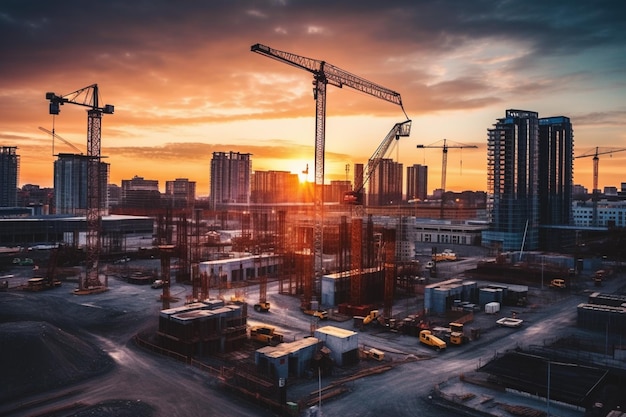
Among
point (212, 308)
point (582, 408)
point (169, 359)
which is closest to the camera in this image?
point (582, 408)

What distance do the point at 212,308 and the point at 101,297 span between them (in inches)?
714

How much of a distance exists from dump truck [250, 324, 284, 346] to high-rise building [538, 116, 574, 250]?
7552cm

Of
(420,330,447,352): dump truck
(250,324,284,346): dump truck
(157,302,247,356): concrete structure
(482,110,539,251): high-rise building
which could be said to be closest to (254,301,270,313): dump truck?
(250,324,284,346): dump truck

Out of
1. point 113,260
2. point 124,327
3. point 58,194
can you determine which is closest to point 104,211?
point 58,194

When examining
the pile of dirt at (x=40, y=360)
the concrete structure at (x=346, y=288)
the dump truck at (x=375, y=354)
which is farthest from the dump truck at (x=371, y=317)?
the pile of dirt at (x=40, y=360)

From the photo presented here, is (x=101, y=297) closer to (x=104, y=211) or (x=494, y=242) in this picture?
(x=494, y=242)

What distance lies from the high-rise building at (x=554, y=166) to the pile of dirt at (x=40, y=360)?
→ 85.8 meters

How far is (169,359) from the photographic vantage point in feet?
88.7

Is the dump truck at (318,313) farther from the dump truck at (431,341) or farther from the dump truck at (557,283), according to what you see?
the dump truck at (557,283)

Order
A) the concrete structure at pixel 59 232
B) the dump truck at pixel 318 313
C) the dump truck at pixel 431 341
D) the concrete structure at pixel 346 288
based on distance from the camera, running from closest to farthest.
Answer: the dump truck at pixel 431 341 < the dump truck at pixel 318 313 < the concrete structure at pixel 346 288 < the concrete structure at pixel 59 232

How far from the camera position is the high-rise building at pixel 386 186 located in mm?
190625

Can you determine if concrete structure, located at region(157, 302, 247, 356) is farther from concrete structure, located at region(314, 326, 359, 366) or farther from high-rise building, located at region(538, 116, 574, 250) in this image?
high-rise building, located at region(538, 116, 574, 250)

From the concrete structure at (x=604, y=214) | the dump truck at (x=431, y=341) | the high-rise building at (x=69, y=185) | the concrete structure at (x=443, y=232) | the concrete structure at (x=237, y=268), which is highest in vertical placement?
the high-rise building at (x=69, y=185)

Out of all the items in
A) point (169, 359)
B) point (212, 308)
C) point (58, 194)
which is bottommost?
point (169, 359)
